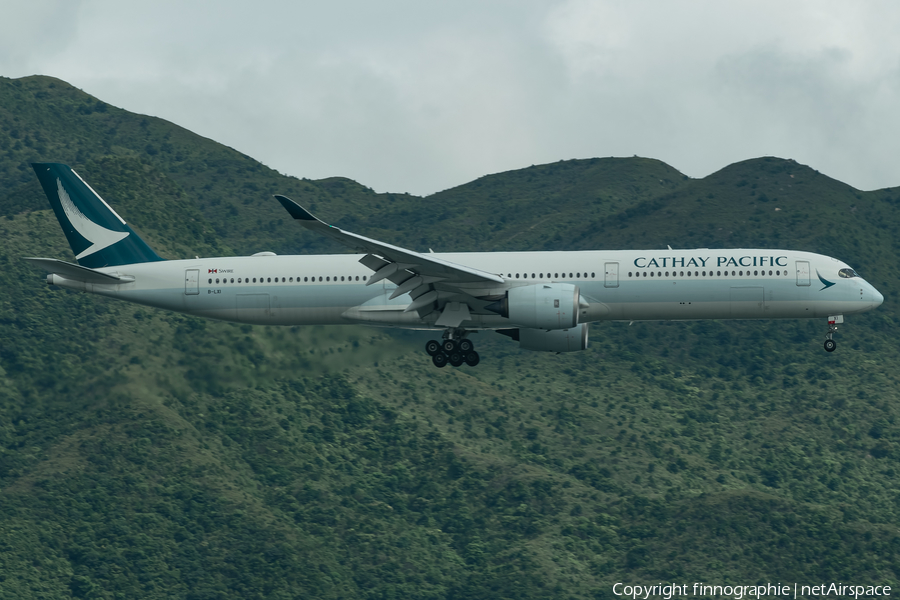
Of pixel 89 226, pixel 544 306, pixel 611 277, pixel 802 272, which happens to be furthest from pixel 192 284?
pixel 802 272

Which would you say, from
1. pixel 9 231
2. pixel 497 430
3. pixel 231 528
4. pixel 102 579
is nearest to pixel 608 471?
pixel 497 430

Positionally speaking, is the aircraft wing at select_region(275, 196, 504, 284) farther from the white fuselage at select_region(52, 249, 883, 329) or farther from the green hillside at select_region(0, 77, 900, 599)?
the green hillside at select_region(0, 77, 900, 599)

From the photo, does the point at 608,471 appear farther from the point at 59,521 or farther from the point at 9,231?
the point at 9,231

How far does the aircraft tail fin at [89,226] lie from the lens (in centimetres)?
5225

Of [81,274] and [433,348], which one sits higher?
[81,274]

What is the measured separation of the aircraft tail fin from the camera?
52250 millimetres

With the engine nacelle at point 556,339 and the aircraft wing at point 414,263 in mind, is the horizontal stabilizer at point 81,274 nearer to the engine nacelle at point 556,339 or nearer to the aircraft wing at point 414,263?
the aircraft wing at point 414,263

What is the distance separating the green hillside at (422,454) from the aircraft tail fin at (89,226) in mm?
16125

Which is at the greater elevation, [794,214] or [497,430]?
[794,214]

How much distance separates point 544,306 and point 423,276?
5.21 metres

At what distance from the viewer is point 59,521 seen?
8219cm

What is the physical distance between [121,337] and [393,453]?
2402 centimetres

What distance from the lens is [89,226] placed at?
52.9m

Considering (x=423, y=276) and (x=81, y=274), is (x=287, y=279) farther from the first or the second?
(x=81, y=274)
